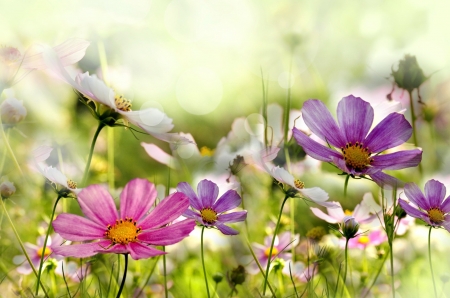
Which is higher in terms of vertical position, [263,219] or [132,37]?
[132,37]

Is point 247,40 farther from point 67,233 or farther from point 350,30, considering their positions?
point 67,233

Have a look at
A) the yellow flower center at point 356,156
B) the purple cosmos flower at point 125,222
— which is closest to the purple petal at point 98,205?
the purple cosmos flower at point 125,222

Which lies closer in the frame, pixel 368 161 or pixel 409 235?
pixel 368 161

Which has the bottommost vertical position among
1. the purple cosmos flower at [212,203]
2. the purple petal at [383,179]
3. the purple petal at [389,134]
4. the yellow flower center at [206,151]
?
the yellow flower center at [206,151]

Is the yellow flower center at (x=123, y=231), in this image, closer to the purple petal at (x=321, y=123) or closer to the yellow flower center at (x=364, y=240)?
the purple petal at (x=321, y=123)

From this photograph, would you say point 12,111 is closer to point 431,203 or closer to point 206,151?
point 206,151

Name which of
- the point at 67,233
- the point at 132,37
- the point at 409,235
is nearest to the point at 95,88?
the point at 67,233
